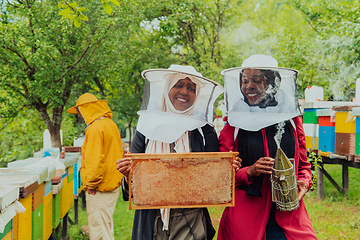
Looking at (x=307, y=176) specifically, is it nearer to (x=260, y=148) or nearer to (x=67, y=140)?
(x=260, y=148)

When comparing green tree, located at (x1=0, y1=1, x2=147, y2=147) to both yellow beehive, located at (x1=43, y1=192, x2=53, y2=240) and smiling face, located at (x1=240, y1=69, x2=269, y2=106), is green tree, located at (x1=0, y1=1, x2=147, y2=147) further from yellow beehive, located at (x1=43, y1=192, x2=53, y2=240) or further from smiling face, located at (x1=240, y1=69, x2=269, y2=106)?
smiling face, located at (x1=240, y1=69, x2=269, y2=106)

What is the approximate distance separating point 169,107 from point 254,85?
23.5 inches

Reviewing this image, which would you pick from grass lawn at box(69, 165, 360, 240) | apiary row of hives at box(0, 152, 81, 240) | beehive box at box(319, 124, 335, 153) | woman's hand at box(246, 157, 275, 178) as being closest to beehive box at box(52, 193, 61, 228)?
apiary row of hives at box(0, 152, 81, 240)

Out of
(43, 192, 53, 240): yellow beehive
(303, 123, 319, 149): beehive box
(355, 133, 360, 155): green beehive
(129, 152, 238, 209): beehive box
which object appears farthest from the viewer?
(303, 123, 319, 149): beehive box

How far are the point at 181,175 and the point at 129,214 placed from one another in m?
4.68

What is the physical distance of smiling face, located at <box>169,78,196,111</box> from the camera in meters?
2.06

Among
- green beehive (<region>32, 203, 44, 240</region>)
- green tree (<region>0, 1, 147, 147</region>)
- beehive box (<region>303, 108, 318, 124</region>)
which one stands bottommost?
green beehive (<region>32, 203, 44, 240</region>)

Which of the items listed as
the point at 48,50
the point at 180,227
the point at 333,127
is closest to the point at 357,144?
the point at 333,127

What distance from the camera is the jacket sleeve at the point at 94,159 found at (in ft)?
11.3

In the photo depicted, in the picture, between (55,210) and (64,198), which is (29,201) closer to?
(55,210)

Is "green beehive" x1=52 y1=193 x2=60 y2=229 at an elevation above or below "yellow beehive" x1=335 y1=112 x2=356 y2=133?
below

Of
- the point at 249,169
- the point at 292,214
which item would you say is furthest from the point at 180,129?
the point at 292,214

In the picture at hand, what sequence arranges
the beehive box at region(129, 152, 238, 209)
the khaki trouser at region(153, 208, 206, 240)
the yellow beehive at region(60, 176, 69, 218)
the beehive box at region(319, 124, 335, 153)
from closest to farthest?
the beehive box at region(129, 152, 238, 209) → the khaki trouser at region(153, 208, 206, 240) → the yellow beehive at region(60, 176, 69, 218) → the beehive box at region(319, 124, 335, 153)

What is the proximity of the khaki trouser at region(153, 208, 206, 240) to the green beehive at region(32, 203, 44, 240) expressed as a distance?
127 cm
